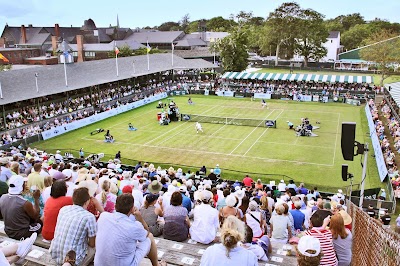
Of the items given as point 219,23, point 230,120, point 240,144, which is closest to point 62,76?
point 230,120

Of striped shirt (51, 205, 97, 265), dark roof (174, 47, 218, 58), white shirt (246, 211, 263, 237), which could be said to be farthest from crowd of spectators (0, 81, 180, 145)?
dark roof (174, 47, 218, 58)

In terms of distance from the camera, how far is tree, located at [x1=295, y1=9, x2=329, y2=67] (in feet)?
280

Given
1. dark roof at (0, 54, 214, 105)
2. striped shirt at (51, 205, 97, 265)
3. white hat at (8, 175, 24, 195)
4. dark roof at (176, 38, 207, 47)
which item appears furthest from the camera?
dark roof at (176, 38, 207, 47)

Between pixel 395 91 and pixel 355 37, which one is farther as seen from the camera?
pixel 355 37

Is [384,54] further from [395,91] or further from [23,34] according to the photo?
[23,34]

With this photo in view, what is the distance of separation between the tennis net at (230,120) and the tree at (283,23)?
54.3m

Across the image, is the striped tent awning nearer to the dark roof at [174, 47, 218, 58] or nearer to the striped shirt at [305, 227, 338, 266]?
the striped shirt at [305, 227, 338, 266]

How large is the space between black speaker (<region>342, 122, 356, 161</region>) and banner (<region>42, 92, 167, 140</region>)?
2676cm

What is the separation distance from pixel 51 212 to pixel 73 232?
1294 millimetres

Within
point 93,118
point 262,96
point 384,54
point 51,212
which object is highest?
point 384,54

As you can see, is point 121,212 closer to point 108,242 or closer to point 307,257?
point 108,242

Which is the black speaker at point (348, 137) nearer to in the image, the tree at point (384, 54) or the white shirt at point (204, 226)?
the white shirt at point (204, 226)

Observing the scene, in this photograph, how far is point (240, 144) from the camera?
30750 mm

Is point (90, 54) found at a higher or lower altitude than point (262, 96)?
higher
